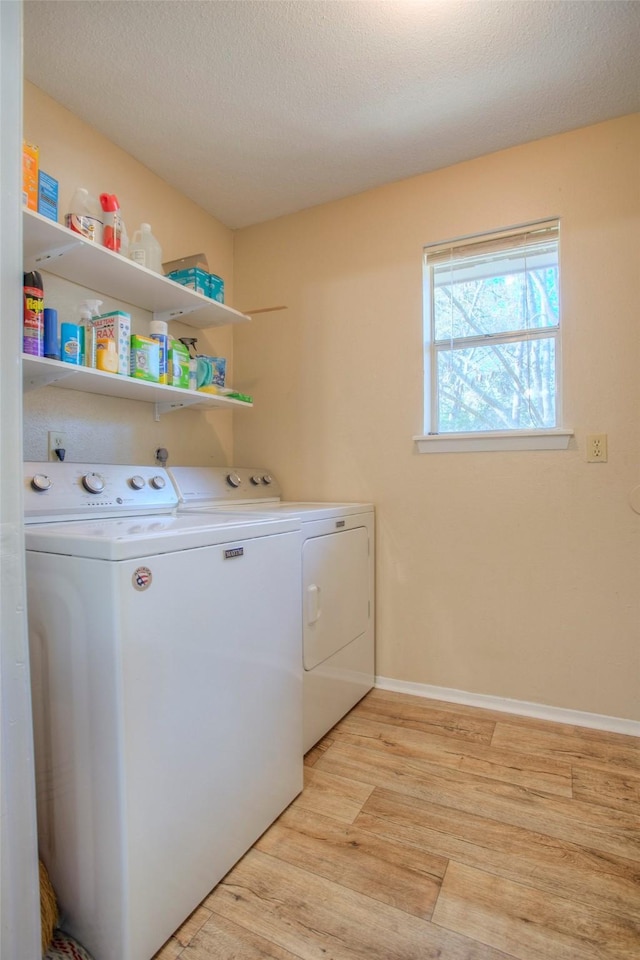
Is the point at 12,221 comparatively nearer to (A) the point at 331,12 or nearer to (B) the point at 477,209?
(A) the point at 331,12

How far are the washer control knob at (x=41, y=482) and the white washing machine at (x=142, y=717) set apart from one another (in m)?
0.34

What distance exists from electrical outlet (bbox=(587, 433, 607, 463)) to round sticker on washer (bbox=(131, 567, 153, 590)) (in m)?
1.69

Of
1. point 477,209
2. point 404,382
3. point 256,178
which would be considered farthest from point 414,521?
point 256,178

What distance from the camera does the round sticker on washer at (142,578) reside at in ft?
3.04

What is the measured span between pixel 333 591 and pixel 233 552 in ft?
2.44

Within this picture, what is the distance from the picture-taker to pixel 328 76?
1620 mm

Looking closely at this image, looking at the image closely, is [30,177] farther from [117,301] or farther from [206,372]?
[206,372]

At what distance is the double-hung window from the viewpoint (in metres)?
1.97

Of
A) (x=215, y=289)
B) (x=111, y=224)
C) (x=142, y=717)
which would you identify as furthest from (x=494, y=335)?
(x=142, y=717)

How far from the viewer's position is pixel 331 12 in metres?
1.39

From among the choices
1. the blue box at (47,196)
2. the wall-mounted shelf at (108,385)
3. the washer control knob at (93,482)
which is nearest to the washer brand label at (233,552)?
the washer control knob at (93,482)

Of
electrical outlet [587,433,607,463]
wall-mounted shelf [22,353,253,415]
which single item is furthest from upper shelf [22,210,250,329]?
electrical outlet [587,433,607,463]

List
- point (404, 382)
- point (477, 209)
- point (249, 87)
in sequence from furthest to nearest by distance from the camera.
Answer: point (404, 382)
point (477, 209)
point (249, 87)

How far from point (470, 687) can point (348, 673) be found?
561 mm
